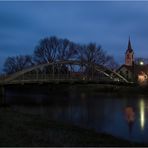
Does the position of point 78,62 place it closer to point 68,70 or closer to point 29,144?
point 68,70

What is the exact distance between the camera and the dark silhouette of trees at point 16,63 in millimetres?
87750

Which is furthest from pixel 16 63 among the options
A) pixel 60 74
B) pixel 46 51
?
pixel 60 74

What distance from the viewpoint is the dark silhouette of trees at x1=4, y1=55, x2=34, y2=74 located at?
87.8 metres

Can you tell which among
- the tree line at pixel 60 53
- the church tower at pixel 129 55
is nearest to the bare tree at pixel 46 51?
the tree line at pixel 60 53

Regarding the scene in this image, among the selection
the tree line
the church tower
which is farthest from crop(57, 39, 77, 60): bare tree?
the church tower

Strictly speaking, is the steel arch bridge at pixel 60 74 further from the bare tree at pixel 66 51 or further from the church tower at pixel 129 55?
the church tower at pixel 129 55

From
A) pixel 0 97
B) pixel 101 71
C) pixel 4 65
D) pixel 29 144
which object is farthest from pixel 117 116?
pixel 4 65

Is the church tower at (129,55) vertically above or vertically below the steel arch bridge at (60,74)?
above

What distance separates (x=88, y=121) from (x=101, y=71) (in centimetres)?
3616

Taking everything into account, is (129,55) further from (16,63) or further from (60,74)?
(60,74)

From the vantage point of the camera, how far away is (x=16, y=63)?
301ft

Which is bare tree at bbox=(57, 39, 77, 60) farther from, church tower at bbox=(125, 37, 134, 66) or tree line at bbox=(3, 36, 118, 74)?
church tower at bbox=(125, 37, 134, 66)

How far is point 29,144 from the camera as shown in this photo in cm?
1262

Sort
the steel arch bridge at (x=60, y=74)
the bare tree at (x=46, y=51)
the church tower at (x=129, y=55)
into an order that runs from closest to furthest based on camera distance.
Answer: the steel arch bridge at (x=60, y=74)
the bare tree at (x=46, y=51)
the church tower at (x=129, y=55)
